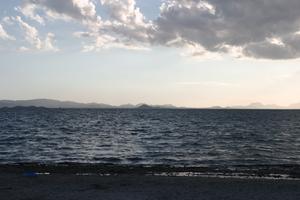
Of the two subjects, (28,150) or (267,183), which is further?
(28,150)

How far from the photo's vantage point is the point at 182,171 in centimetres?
2528

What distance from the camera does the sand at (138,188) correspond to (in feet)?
52.5

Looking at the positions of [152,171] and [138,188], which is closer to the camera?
[138,188]

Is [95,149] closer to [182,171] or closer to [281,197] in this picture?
[182,171]

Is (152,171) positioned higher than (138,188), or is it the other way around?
(138,188)

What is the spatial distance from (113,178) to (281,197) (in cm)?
827

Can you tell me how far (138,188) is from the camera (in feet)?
58.5

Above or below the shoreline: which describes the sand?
above

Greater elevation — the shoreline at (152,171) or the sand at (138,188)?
the sand at (138,188)

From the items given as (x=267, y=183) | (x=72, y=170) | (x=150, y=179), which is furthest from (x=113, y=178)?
(x=267, y=183)

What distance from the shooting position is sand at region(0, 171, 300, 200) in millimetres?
16016

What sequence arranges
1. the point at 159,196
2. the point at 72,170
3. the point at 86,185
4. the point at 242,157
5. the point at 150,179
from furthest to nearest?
the point at 242,157 < the point at 72,170 < the point at 150,179 < the point at 86,185 < the point at 159,196

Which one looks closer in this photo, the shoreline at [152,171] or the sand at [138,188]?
the sand at [138,188]

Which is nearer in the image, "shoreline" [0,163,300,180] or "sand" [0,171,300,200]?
"sand" [0,171,300,200]
